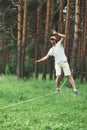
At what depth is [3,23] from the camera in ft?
103

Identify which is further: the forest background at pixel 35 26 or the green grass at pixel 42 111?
the forest background at pixel 35 26

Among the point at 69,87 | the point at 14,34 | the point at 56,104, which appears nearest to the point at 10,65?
the point at 14,34

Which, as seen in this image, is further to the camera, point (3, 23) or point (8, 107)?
point (3, 23)

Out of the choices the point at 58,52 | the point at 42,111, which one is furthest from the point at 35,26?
the point at 42,111

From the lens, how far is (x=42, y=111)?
11.4 meters

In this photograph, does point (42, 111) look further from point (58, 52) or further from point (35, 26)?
point (35, 26)

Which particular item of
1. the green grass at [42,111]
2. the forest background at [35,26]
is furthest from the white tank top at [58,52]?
the forest background at [35,26]

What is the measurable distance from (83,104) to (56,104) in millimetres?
823

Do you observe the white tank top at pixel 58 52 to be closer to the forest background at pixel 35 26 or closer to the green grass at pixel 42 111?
the green grass at pixel 42 111

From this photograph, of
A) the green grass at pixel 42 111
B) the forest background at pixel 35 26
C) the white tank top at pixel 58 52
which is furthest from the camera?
the forest background at pixel 35 26

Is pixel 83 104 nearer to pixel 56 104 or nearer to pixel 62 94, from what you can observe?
pixel 56 104

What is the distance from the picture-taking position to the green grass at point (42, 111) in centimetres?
937

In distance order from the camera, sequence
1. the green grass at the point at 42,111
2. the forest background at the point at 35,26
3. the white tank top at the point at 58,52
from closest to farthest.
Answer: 1. the green grass at the point at 42,111
2. the white tank top at the point at 58,52
3. the forest background at the point at 35,26

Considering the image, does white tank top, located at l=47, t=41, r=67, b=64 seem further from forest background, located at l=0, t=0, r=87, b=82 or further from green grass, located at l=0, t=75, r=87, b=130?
forest background, located at l=0, t=0, r=87, b=82
